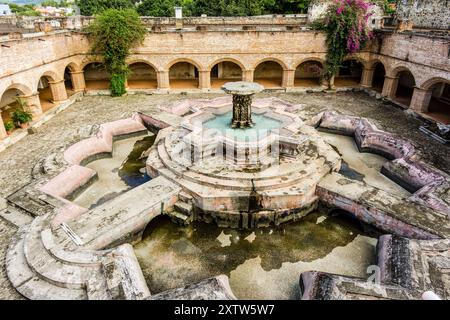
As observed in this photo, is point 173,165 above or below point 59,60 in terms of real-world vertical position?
below

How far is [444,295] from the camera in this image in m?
5.48

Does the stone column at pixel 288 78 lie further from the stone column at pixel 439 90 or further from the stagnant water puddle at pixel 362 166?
the stone column at pixel 439 90

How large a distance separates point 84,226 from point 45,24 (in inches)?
535

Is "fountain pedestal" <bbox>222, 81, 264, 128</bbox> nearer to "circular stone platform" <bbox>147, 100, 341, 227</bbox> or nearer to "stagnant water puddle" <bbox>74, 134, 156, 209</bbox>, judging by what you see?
"circular stone platform" <bbox>147, 100, 341, 227</bbox>

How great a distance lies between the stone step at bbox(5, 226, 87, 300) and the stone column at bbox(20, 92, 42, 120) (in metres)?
9.09

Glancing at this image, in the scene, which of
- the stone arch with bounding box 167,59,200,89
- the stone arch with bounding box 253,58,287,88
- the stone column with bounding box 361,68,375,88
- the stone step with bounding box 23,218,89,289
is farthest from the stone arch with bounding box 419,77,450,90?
the stone step with bounding box 23,218,89,289

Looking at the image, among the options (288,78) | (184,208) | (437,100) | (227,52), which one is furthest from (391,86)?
(184,208)

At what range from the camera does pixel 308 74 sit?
2122cm

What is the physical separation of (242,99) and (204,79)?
8.29m

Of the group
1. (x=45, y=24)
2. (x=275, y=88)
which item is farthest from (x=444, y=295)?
(x=45, y=24)

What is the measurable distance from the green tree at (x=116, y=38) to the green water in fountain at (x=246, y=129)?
319 inches

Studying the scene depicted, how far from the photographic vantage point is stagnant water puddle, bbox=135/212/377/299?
21.8 feet

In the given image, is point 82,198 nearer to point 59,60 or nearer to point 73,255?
point 73,255

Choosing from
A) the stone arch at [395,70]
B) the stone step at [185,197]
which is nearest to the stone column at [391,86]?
the stone arch at [395,70]
